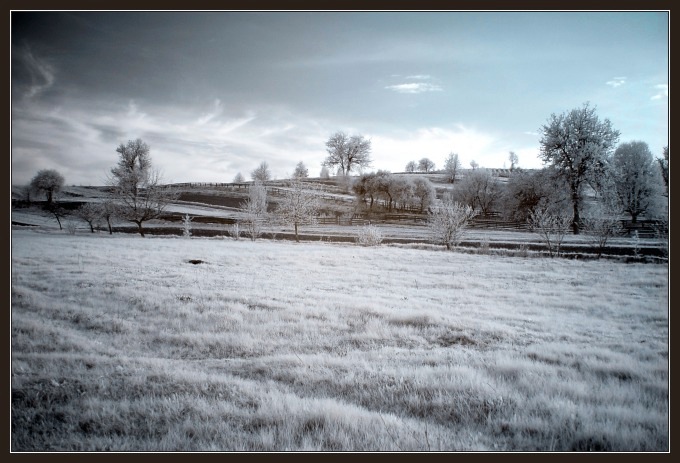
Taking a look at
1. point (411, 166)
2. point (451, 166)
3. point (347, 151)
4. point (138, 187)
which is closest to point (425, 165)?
point (411, 166)

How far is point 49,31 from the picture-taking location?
5562 millimetres

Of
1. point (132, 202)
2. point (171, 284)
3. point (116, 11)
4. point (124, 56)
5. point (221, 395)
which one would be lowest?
point (221, 395)

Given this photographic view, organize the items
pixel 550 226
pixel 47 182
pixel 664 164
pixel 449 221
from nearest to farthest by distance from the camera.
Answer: pixel 664 164
pixel 47 182
pixel 550 226
pixel 449 221

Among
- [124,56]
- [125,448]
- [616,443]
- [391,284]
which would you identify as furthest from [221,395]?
[124,56]

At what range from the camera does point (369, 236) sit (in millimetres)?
6836

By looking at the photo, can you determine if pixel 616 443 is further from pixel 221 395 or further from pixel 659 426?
pixel 221 395

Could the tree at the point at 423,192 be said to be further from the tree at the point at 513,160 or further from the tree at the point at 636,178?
the tree at the point at 636,178

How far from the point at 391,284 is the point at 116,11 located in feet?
21.3

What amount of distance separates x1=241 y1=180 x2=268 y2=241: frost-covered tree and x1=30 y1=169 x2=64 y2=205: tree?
3147 millimetres

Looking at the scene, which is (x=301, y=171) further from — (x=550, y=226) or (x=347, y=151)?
(x=550, y=226)

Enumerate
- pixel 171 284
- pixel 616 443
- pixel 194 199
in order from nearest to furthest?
1. pixel 616 443
2. pixel 171 284
3. pixel 194 199

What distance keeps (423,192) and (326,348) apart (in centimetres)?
361

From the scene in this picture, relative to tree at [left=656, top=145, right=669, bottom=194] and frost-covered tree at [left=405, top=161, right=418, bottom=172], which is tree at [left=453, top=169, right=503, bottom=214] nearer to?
frost-covered tree at [left=405, top=161, right=418, bottom=172]

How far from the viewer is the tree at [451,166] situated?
6.46 meters
